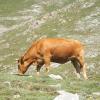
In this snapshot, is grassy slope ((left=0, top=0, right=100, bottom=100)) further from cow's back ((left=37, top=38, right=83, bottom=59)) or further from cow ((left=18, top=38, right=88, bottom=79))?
cow's back ((left=37, top=38, right=83, bottom=59))

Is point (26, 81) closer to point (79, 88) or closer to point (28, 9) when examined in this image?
point (79, 88)

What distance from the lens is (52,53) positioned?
2988 centimetres

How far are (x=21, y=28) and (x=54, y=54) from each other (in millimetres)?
52725

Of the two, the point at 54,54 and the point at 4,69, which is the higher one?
the point at 54,54

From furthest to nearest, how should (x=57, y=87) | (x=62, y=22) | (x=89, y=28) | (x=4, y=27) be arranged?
(x=4, y=27)
(x=62, y=22)
(x=89, y=28)
(x=57, y=87)

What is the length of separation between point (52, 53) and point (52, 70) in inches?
739

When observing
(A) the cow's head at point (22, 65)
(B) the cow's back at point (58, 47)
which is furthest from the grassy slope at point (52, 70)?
(B) the cow's back at point (58, 47)

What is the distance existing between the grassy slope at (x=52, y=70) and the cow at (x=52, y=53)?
146cm

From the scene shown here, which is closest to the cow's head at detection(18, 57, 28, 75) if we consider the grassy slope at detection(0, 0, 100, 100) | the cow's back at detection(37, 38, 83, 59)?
the grassy slope at detection(0, 0, 100, 100)

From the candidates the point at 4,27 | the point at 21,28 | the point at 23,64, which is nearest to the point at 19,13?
the point at 4,27

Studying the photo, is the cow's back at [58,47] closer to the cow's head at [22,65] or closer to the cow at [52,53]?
the cow at [52,53]

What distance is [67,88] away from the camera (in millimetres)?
21438

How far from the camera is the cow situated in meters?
29.4

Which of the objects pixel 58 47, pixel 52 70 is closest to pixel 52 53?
pixel 58 47
